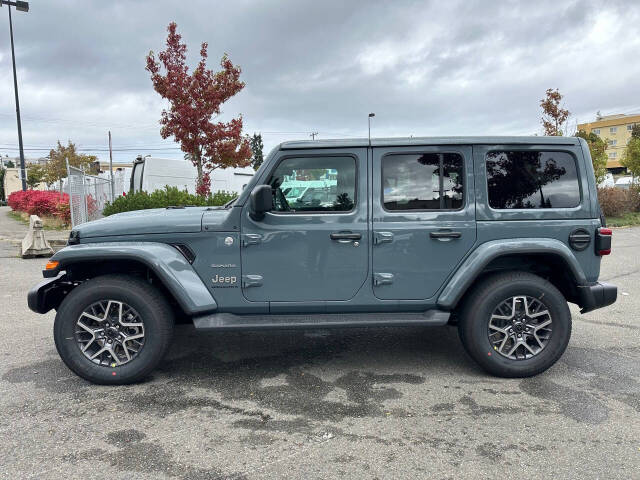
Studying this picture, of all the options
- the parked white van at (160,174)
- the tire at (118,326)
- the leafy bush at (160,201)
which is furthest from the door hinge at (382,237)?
the parked white van at (160,174)

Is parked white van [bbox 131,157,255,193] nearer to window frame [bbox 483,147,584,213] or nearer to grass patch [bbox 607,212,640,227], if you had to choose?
window frame [bbox 483,147,584,213]

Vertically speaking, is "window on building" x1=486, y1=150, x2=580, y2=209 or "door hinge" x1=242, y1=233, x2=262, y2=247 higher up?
"window on building" x1=486, y1=150, x2=580, y2=209

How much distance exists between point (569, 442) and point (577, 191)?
2035 millimetres

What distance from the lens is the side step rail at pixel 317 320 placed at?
11.7ft

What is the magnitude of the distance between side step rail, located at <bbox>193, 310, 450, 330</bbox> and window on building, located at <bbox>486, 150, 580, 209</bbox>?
1119 mm

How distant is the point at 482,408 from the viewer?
10.6 ft

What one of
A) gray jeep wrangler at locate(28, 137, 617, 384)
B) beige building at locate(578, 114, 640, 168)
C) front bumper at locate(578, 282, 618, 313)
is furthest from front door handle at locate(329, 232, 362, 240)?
beige building at locate(578, 114, 640, 168)

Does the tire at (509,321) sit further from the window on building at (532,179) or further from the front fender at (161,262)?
the front fender at (161,262)

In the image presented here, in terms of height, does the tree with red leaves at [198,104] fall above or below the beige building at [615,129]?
below

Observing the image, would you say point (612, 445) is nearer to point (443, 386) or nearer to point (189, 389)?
point (443, 386)

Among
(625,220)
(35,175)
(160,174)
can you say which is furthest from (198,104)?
(35,175)

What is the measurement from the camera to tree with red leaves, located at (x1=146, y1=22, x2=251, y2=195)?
14.4 m

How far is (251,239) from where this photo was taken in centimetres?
362

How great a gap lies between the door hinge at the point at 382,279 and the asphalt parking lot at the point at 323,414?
793 mm
